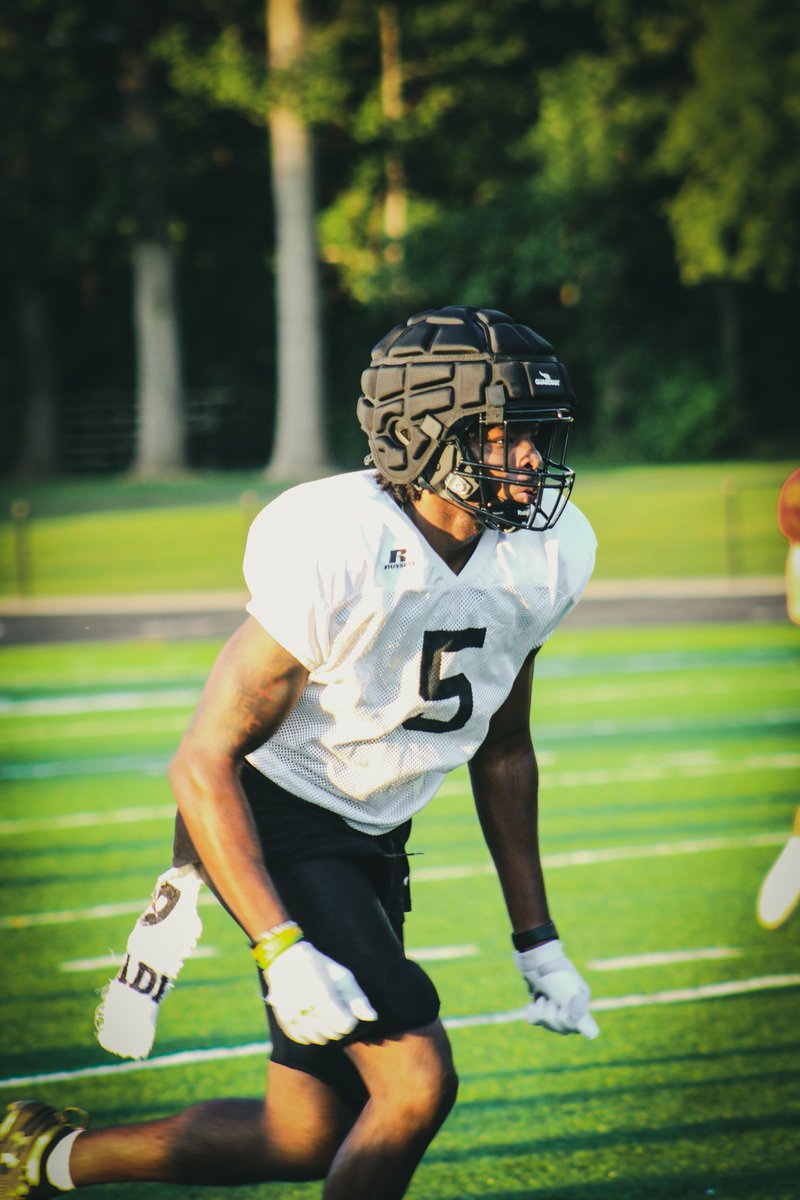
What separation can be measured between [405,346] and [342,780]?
2.67ft

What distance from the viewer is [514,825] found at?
126 inches

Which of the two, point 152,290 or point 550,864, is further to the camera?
point 152,290

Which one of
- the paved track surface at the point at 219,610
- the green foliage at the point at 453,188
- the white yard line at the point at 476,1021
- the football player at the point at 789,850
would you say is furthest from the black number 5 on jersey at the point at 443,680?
the green foliage at the point at 453,188

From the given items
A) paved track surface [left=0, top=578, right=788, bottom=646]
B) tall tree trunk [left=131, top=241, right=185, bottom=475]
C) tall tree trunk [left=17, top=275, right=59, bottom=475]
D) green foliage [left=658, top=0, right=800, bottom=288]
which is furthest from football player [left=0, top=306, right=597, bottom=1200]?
tall tree trunk [left=17, top=275, right=59, bottom=475]

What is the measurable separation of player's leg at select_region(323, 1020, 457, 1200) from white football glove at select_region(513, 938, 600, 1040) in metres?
0.37

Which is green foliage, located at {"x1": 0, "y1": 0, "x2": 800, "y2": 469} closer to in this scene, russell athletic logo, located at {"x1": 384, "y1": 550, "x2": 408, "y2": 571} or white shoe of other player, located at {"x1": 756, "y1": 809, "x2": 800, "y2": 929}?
white shoe of other player, located at {"x1": 756, "y1": 809, "x2": 800, "y2": 929}

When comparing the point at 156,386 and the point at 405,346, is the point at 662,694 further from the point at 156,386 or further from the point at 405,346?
the point at 156,386

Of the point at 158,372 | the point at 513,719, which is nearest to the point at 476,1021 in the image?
the point at 513,719

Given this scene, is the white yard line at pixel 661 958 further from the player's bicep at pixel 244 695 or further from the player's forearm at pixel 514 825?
the player's bicep at pixel 244 695

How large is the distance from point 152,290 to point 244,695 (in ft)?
93.6

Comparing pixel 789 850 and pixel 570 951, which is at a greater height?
pixel 789 850

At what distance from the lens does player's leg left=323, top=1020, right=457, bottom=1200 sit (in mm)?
2635

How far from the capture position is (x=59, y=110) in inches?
1155

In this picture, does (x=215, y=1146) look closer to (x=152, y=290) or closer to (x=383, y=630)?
(x=383, y=630)
